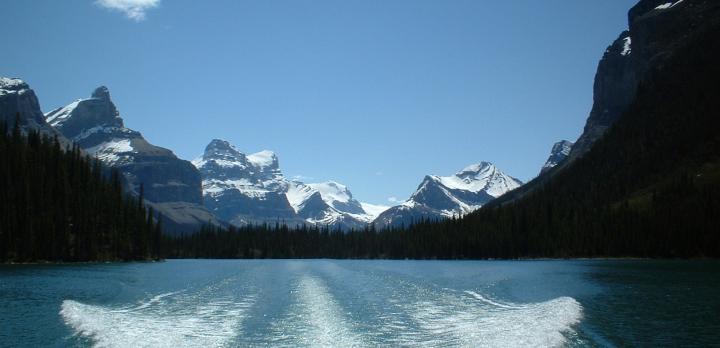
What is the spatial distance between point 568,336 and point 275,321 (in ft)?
58.6

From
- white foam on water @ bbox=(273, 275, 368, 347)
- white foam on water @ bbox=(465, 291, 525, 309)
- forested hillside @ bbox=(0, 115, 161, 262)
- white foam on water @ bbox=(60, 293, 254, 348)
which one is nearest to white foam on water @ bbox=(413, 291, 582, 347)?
white foam on water @ bbox=(465, 291, 525, 309)

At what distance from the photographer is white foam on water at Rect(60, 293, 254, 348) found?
1255 inches

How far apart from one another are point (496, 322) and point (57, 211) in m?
124

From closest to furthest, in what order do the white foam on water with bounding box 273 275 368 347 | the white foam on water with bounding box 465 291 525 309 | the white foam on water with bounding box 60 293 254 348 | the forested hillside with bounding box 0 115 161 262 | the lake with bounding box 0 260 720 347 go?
the white foam on water with bounding box 60 293 254 348, the white foam on water with bounding box 273 275 368 347, the lake with bounding box 0 260 720 347, the white foam on water with bounding box 465 291 525 309, the forested hillside with bounding box 0 115 161 262

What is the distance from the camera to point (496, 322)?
39.3 metres

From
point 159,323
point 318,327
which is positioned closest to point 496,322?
point 318,327

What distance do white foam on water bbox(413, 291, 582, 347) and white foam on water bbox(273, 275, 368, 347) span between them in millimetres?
4352

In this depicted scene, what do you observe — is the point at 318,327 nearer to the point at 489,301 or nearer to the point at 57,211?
the point at 489,301

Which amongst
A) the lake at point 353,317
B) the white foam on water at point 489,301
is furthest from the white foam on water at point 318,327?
the white foam on water at point 489,301

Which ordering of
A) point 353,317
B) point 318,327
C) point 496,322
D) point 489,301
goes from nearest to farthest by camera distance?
1. point 318,327
2. point 496,322
3. point 353,317
4. point 489,301

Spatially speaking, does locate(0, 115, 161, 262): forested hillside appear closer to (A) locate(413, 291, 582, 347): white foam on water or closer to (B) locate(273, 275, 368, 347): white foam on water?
(B) locate(273, 275, 368, 347): white foam on water

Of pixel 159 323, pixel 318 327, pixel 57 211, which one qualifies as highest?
pixel 57 211

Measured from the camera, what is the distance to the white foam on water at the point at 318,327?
32.1 m

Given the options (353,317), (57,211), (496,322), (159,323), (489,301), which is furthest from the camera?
(57,211)
